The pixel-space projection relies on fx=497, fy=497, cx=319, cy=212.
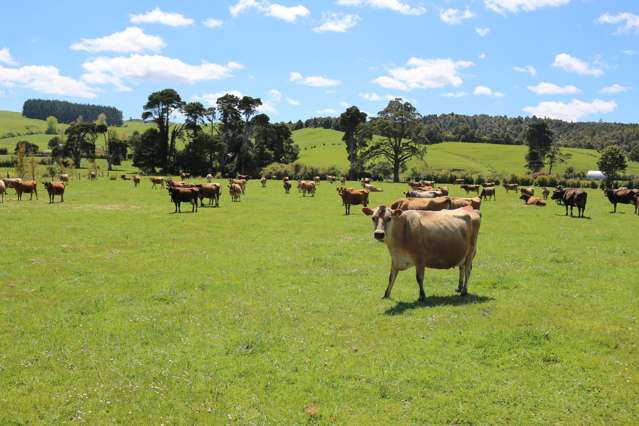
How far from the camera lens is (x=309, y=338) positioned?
1014 cm

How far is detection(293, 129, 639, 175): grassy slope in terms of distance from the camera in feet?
371

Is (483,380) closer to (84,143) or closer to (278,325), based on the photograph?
(278,325)

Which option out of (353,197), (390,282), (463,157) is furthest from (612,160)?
(390,282)

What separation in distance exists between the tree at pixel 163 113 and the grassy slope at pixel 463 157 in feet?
97.5

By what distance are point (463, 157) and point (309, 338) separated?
413 feet

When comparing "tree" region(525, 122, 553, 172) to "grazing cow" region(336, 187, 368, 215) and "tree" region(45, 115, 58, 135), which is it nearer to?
"grazing cow" region(336, 187, 368, 215)

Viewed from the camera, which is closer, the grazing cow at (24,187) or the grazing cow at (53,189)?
the grazing cow at (53,189)

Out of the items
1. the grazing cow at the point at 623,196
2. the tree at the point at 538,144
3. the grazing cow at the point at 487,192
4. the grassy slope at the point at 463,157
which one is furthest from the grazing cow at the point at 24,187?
the tree at the point at 538,144

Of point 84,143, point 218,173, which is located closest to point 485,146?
point 218,173

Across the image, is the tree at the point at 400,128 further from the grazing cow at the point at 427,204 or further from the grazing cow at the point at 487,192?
the grazing cow at the point at 427,204

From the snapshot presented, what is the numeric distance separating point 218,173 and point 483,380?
285 ft

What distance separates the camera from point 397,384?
26.1 ft

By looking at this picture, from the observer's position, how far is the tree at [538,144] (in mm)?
119125

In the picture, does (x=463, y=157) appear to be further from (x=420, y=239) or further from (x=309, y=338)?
(x=309, y=338)
